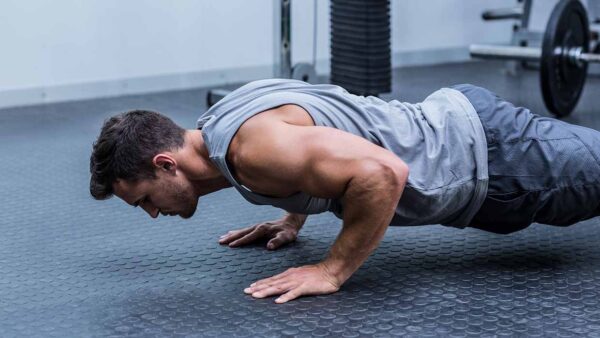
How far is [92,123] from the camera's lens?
4.01 meters

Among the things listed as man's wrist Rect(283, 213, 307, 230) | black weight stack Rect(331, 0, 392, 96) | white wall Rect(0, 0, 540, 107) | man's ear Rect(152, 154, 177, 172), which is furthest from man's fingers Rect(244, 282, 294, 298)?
white wall Rect(0, 0, 540, 107)

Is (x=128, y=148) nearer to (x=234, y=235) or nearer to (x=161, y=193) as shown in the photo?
(x=161, y=193)

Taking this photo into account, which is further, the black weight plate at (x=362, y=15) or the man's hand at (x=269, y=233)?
the black weight plate at (x=362, y=15)

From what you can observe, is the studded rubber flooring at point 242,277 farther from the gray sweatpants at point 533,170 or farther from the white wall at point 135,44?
the white wall at point 135,44

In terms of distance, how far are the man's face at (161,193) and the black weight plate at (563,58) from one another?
224 centimetres

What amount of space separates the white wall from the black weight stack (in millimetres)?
640

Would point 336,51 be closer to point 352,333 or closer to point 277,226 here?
point 277,226

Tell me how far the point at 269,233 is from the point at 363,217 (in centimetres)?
56

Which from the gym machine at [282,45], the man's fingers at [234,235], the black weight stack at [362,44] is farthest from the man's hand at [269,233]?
the gym machine at [282,45]

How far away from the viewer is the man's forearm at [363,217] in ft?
6.23

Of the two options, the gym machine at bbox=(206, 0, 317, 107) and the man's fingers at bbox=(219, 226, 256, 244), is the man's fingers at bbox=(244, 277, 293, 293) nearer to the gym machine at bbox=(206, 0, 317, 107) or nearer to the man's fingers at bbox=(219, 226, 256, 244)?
Result: the man's fingers at bbox=(219, 226, 256, 244)

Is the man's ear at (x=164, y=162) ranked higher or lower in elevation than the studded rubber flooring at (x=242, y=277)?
higher

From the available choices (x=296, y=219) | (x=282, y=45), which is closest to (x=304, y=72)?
(x=282, y=45)

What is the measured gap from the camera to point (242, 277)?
2.20 metres
